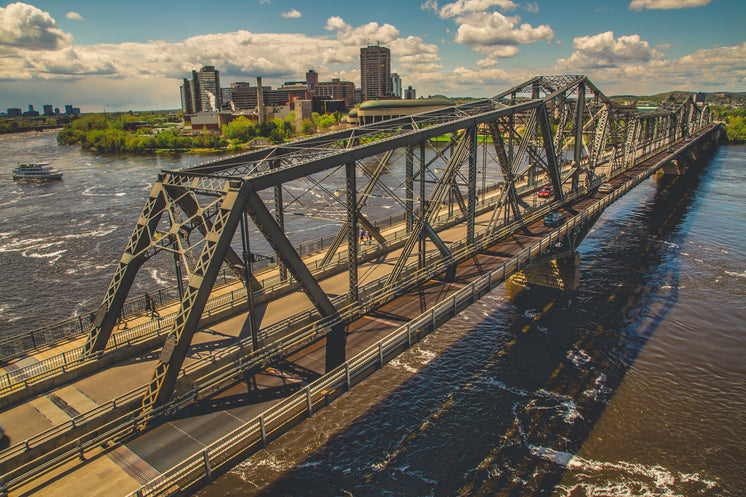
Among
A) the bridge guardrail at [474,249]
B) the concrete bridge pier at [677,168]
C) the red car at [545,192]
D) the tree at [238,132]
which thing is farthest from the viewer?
the tree at [238,132]

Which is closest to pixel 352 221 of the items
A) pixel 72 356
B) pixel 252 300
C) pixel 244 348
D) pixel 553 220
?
pixel 252 300

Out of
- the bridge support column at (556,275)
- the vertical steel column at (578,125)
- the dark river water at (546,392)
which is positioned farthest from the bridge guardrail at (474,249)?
the dark river water at (546,392)

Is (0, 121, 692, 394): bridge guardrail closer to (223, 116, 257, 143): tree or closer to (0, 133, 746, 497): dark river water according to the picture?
(0, 133, 746, 497): dark river water

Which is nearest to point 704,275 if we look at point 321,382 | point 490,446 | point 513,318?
point 513,318

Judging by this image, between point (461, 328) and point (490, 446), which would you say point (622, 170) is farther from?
point (490, 446)

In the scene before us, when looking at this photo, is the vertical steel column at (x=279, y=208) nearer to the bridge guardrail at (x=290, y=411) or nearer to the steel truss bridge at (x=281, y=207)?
the steel truss bridge at (x=281, y=207)
